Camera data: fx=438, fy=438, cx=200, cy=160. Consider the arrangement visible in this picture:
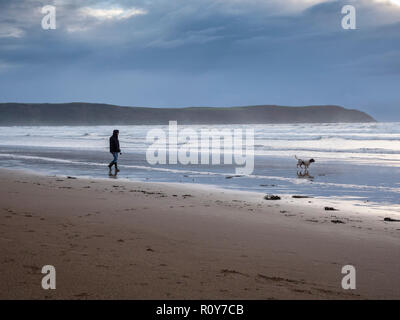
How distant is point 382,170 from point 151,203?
11.3 meters

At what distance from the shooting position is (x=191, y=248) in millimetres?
5629

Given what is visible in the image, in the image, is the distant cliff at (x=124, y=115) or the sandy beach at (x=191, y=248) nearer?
the sandy beach at (x=191, y=248)

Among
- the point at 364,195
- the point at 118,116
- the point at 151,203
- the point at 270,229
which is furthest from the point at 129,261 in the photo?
the point at 118,116

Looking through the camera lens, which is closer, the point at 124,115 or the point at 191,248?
the point at 191,248

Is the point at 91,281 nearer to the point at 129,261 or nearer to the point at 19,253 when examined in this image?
the point at 129,261

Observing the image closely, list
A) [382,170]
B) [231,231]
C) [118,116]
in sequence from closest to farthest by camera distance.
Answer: [231,231], [382,170], [118,116]

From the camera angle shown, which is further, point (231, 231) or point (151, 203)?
point (151, 203)

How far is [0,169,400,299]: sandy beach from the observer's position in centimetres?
408

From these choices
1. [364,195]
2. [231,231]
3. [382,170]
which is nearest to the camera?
[231,231]

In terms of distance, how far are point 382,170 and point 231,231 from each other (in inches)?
484

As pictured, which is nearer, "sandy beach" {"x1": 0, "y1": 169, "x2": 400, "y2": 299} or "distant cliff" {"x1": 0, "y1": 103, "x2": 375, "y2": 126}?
"sandy beach" {"x1": 0, "y1": 169, "x2": 400, "y2": 299}

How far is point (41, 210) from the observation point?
26.2ft

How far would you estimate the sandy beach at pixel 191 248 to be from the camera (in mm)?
4078
